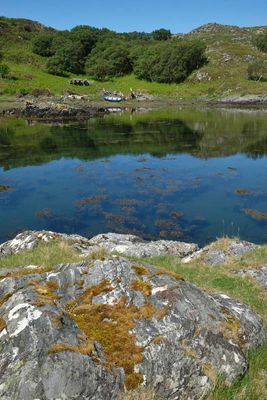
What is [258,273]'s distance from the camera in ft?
56.7

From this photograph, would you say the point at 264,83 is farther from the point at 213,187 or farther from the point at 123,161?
the point at 213,187

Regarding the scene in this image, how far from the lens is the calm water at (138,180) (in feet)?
106

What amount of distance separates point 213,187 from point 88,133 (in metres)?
40.5

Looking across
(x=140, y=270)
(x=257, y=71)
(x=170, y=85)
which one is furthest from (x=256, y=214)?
(x=170, y=85)

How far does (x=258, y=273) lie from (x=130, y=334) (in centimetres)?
960

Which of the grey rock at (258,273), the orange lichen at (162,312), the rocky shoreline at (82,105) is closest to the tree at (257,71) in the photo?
the rocky shoreline at (82,105)

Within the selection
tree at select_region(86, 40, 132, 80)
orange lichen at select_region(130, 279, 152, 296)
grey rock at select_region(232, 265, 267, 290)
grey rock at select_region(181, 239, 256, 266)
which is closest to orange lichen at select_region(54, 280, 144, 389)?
orange lichen at select_region(130, 279, 152, 296)

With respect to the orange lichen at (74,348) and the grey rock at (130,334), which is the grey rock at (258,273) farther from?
the orange lichen at (74,348)

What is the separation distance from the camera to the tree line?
16950cm

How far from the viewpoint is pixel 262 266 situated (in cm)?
1808

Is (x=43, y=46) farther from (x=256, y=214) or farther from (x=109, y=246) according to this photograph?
(x=109, y=246)

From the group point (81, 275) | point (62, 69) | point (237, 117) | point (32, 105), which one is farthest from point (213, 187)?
point (62, 69)

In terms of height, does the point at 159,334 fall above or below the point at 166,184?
above

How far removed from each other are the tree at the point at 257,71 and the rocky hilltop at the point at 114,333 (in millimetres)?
157843
